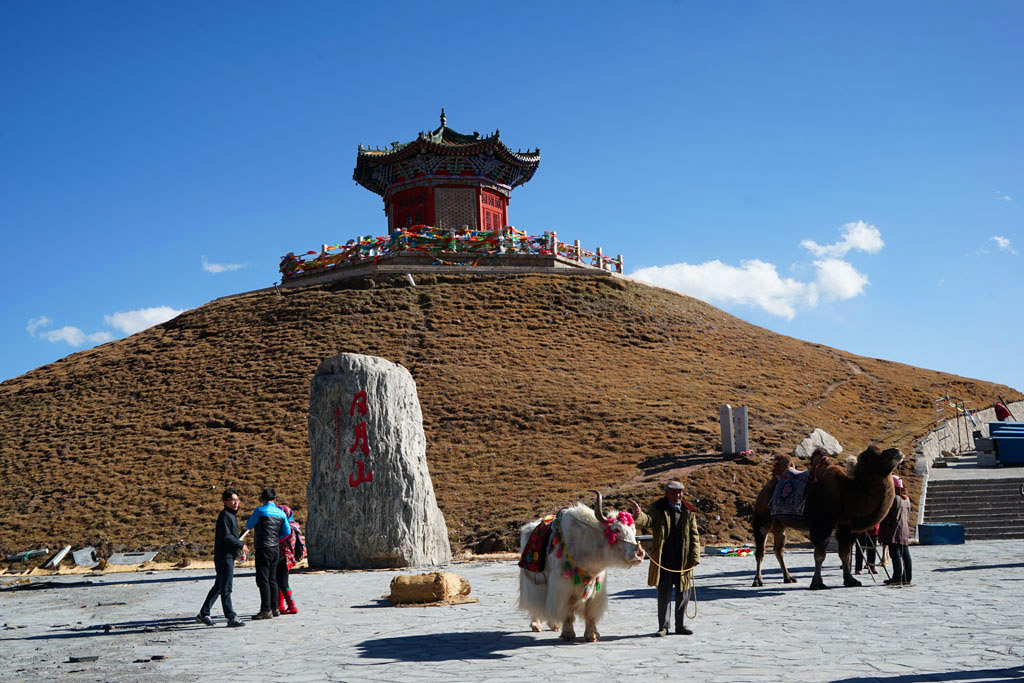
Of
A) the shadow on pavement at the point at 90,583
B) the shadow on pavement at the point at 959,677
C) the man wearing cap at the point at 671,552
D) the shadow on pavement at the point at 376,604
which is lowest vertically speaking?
the shadow on pavement at the point at 90,583

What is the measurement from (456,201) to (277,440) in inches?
881

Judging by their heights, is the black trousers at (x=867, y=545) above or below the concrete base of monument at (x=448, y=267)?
below

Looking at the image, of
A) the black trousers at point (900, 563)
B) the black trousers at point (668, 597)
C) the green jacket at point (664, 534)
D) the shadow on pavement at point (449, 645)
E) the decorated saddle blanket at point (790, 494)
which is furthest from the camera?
the decorated saddle blanket at point (790, 494)

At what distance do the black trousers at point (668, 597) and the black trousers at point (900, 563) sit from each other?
5.14m

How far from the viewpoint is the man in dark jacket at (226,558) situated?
10.9 m

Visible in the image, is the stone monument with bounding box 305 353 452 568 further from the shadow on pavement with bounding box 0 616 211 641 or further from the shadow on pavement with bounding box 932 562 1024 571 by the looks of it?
the shadow on pavement with bounding box 932 562 1024 571

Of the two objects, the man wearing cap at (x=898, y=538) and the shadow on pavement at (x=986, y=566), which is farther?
the shadow on pavement at (x=986, y=566)

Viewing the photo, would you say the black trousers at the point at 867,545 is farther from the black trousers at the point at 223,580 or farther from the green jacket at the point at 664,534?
the black trousers at the point at 223,580

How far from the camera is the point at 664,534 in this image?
375 inches

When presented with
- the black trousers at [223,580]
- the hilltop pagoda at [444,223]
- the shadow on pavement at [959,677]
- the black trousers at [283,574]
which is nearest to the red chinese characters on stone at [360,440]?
the black trousers at [283,574]

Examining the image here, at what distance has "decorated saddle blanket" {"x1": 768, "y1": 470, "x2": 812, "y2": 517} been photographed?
43.8 ft

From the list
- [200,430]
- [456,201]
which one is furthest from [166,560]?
[456,201]

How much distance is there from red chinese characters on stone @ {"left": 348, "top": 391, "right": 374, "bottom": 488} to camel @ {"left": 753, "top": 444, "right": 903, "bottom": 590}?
7.77 m

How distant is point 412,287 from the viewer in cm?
4506
